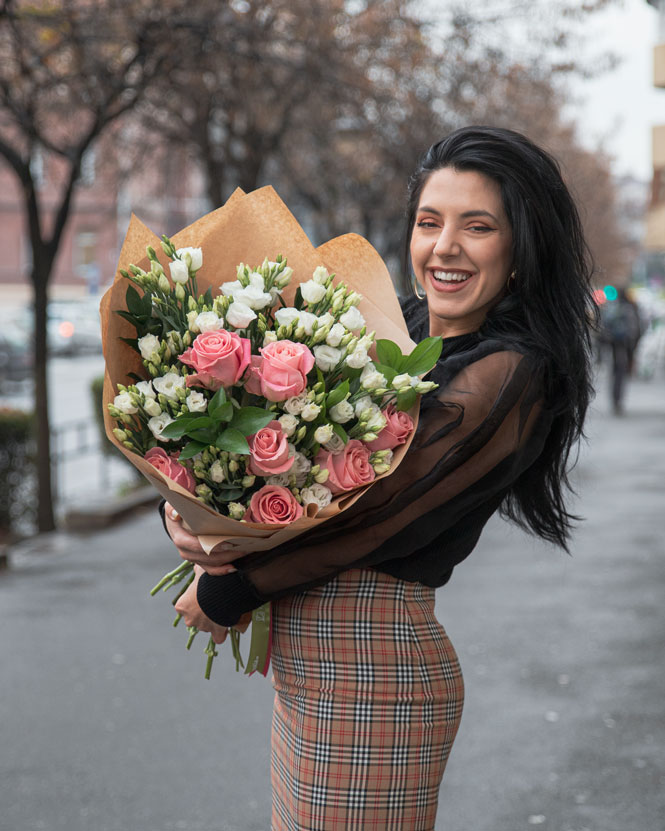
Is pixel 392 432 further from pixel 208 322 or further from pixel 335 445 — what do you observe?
pixel 208 322

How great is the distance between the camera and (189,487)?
2016 millimetres

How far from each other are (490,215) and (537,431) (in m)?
0.45

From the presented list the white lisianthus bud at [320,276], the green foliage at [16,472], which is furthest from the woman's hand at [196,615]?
the green foliage at [16,472]

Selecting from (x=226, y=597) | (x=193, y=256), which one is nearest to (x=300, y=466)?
(x=226, y=597)

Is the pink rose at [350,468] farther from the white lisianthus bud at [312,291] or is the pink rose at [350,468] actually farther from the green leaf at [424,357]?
the white lisianthus bud at [312,291]

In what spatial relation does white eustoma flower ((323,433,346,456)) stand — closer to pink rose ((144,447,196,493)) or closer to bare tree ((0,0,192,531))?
pink rose ((144,447,196,493))

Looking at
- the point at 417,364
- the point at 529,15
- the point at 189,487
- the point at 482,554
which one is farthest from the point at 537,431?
the point at 529,15

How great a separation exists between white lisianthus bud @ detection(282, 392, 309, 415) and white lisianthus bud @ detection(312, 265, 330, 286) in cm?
23

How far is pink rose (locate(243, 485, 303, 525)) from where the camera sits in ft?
6.40

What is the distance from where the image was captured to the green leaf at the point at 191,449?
77.1 inches

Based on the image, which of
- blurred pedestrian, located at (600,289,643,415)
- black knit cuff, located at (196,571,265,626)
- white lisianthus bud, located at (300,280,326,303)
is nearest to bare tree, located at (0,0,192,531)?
white lisianthus bud, located at (300,280,326,303)

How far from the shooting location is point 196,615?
2.26 metres

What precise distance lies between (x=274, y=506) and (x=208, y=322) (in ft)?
1.15

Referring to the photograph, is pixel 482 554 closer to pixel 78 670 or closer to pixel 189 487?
pixel 78 670
